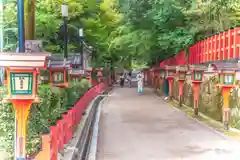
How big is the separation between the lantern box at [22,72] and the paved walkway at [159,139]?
4846 mm

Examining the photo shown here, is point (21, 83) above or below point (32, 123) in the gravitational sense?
above

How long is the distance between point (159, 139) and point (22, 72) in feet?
25.9

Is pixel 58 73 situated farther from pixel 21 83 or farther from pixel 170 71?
pixel 170 71

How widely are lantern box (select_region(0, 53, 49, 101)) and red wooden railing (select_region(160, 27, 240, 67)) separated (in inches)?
422

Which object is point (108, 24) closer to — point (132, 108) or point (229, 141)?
point (132, 108)

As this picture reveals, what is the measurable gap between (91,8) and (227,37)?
17079mm

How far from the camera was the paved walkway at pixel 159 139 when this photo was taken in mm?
10664

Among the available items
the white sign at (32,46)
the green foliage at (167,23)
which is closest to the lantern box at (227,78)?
the green foliage at (167,23)

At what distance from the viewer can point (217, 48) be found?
17688 mm

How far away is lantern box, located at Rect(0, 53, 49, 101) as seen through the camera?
5.83m

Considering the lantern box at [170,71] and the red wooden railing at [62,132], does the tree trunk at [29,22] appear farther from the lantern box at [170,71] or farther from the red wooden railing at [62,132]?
the lantern box at [170,71]

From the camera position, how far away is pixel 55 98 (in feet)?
33.6

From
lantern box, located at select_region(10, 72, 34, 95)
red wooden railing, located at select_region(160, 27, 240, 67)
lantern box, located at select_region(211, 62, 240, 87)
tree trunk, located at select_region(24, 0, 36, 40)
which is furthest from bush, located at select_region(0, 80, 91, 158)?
red wooden railing, located at select_region(160, 27, 240, 67)

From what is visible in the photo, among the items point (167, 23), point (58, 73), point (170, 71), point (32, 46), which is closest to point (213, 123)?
point (58, 73)
